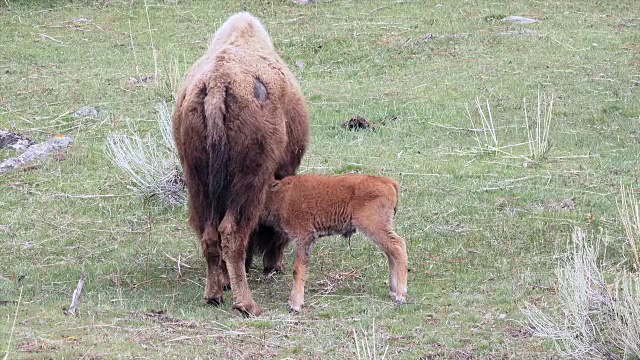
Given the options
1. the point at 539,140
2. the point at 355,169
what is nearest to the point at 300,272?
the point at 355,169

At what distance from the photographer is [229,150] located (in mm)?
6691

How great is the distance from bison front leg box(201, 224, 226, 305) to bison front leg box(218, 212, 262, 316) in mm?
145

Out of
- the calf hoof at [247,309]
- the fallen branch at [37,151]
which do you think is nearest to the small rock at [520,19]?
the fallen branch at [37,151]

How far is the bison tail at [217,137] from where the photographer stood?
262 inches

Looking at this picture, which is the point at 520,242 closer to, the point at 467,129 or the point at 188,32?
the point at 467,129

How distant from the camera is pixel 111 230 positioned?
9.03 metres

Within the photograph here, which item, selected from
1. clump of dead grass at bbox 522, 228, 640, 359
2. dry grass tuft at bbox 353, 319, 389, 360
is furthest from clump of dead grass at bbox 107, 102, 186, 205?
clump of dead grass at bbox 522, 228, 640, 359

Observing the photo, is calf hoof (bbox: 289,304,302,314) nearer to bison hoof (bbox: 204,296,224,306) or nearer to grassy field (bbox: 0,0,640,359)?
grassy field (bbox: 0,0,640,359)

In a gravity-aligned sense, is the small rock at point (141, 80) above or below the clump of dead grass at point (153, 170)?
below

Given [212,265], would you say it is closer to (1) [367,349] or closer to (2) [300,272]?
(2) [300,272]

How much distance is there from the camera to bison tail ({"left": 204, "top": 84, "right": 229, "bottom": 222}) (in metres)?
6.65

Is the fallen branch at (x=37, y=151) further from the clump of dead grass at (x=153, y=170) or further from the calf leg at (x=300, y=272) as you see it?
the calf leg at (x=300, y=272)

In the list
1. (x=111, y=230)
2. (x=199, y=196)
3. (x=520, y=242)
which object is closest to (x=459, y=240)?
(x=520, y=242)

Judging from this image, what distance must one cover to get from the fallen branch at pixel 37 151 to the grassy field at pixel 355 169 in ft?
0.66
